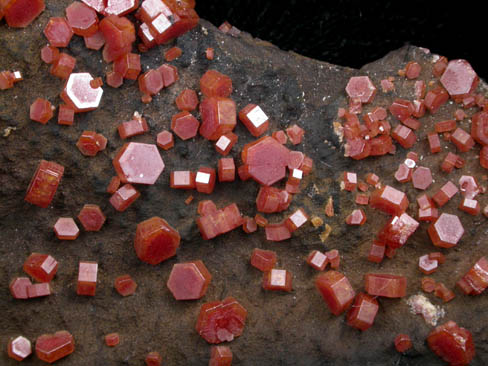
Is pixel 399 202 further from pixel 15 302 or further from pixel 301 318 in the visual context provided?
pixel 15 302

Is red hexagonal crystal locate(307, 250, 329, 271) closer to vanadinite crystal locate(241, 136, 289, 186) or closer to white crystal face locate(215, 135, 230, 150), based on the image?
vanadinite crystal locate(241, 136, 289, 186)

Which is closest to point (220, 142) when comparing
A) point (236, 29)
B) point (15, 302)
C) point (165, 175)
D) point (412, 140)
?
point (165, 175)

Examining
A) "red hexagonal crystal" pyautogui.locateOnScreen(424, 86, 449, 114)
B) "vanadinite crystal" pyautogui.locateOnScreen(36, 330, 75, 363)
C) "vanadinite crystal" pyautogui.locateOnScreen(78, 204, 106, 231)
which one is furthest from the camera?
"red hexagonal crystal" pyautogui.locateOnScreen(424, 86, 449, 114)

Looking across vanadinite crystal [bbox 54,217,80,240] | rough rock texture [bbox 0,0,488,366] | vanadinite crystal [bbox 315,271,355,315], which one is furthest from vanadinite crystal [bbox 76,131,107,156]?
vanadinite crystal [bbox 315,271,355,315]

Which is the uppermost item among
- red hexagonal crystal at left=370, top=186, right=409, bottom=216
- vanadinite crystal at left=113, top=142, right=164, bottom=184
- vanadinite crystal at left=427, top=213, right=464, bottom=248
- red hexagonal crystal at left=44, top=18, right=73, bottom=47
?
red hexagonal crystal at left=44, top=18, right=73, bottom=47

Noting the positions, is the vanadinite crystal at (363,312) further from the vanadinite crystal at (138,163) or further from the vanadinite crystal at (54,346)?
the vanadinite crystal at (54,346)

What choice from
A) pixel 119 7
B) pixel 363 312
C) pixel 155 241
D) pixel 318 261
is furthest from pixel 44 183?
pixel 363 312

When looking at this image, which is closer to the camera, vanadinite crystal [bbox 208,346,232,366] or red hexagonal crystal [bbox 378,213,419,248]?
vanadinite crystal [bbox 208,346,232,366]

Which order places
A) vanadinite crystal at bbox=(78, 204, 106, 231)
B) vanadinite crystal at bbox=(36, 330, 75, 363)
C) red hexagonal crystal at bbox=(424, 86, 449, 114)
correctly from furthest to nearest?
red hexagonal crystal at bbox=(424, 86, 449, 114) < vanadinite crystal at bbox=(78, 204, 106, 231) < vanadinite crystal at bbox=(36, 330, 75, 363)
